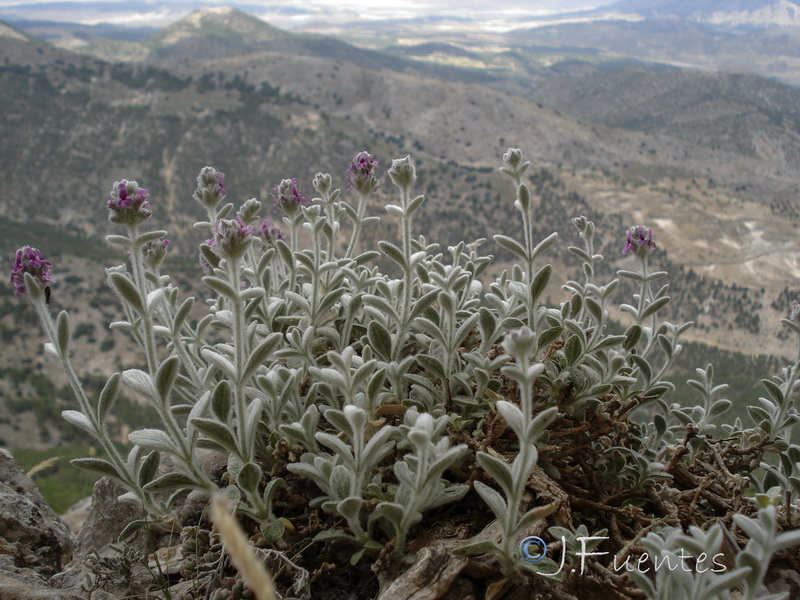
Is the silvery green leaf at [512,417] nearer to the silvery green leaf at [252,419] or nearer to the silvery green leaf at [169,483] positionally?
the silvery green leaf at [252,419]

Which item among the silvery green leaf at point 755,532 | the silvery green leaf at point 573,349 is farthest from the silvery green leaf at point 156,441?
the silvery green leaf at point 755,532

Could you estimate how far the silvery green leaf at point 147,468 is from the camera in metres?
2.44

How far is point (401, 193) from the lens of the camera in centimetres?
296

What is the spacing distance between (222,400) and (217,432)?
17cm

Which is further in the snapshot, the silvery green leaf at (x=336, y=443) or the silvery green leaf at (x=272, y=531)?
the silvery green leaf at (x=272, y=531)

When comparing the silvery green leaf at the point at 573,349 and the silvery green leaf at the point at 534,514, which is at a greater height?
the silvery green leaf at the point at 573,349

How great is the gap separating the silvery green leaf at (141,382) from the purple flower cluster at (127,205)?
62 centimetres

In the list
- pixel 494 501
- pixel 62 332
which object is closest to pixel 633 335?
pixel 494 501

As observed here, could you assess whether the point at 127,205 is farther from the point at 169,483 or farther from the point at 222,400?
the point at 169,483

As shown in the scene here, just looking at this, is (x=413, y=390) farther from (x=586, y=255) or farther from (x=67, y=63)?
(x=67, y=63)

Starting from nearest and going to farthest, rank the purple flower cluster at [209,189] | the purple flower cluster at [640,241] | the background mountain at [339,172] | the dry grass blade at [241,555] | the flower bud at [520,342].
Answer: the dry grass blade at [241,555] < the flower bud at [520,342] < the purple flower cluster at [640,241] < the purple flower cluster at [209,189] < the background mountain at [339,172]

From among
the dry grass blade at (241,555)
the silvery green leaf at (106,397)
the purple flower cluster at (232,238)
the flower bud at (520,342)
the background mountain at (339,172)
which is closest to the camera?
the dry grass blade at (241,555)

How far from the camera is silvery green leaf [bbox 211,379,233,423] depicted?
88.4 inches

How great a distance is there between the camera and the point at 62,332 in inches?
91.1
